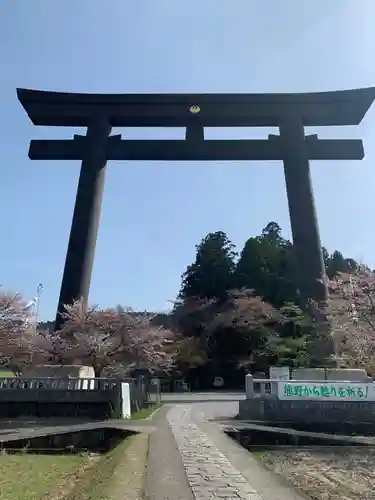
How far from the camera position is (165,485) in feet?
20.8

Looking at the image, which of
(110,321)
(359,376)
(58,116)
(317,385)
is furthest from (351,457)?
(58,116)

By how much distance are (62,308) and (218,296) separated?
73.1ft

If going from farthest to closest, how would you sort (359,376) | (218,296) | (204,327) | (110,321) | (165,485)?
(218,296) → (204,327) → (110,321) → (359,376) → (165,485)

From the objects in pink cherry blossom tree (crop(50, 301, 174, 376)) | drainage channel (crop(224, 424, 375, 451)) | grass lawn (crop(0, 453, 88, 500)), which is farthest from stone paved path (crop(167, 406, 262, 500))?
pink cherry blossom tree (crop(50, 301, 174, 376))

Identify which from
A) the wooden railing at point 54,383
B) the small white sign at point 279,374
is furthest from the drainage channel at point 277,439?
the wooden railing at point 54,383

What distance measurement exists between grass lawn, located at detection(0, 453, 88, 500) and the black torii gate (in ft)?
55.6

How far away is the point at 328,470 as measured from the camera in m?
8.47

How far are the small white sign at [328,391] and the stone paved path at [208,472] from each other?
161 inches

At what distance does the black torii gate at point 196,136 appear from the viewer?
2650cm

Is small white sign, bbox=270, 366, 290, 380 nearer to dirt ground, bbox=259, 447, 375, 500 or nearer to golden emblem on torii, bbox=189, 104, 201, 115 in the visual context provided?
dirt ground, bbox=259, 447, 375, 500

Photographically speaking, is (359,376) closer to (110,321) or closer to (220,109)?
(110,321)

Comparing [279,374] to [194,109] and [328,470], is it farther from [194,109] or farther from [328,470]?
[194,109]

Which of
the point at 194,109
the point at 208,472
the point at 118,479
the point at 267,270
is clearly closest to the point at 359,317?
the point at 208,472

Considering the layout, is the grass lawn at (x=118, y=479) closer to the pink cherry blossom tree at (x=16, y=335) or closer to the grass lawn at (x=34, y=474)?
the grass lawn at (x=34, y=474)
